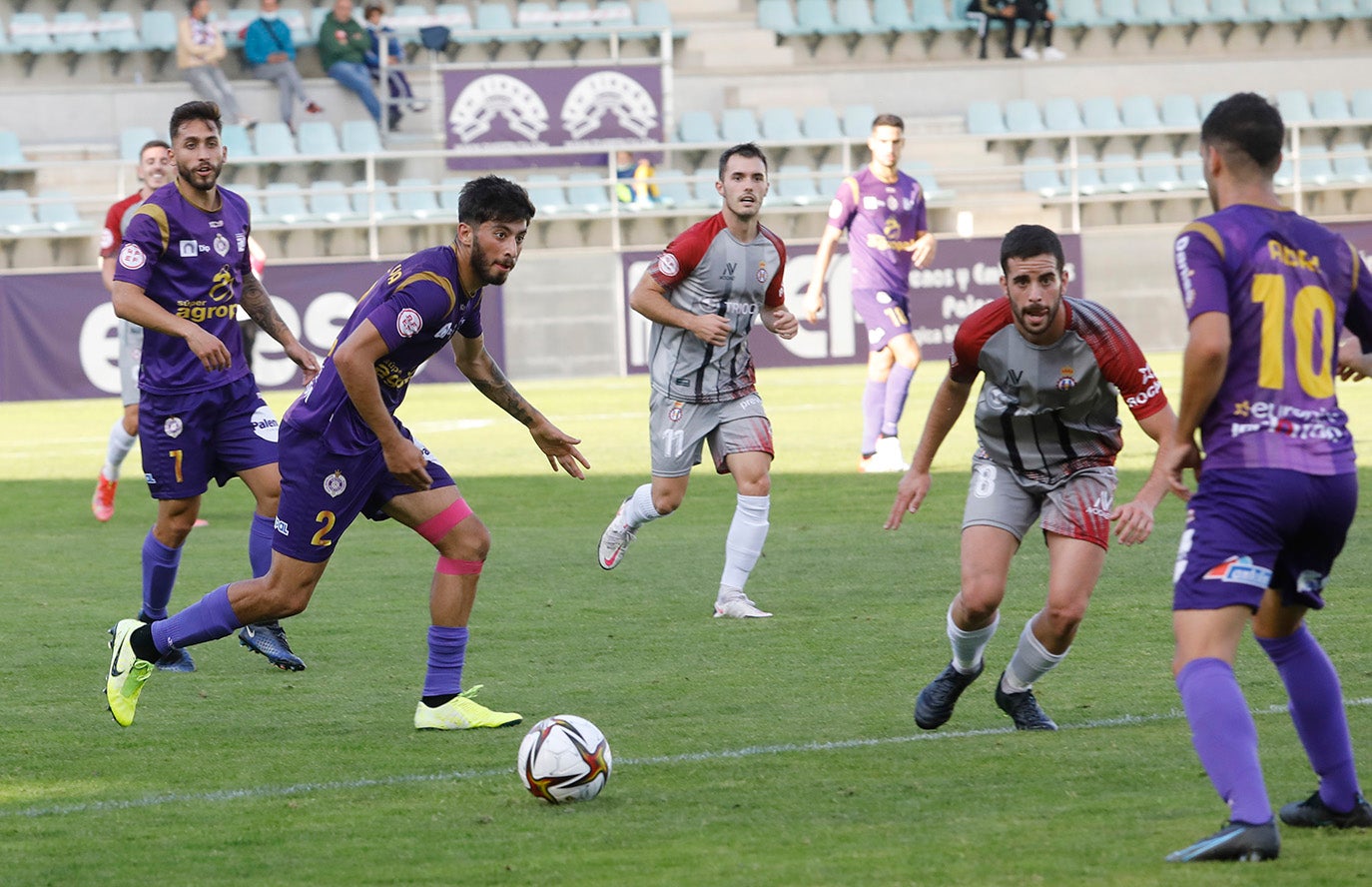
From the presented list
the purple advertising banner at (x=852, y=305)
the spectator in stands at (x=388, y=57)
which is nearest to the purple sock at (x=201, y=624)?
the purple advertising banner at (x=852, y=305)

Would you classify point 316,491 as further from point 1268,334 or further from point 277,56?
point 277,56

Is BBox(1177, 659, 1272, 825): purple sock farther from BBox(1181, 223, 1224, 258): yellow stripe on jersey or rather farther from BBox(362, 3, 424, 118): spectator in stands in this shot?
BBox(362, 3, 424, 118): spectator in stands

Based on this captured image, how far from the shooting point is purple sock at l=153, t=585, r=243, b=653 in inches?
242

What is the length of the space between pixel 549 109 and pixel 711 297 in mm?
18055

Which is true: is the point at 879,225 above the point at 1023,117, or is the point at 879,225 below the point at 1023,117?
below

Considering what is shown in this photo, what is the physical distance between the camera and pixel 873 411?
44.0 ft

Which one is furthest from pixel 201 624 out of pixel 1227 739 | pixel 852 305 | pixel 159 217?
pixel 852 305

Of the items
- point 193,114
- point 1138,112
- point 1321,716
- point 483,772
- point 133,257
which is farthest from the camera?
point 1138,112

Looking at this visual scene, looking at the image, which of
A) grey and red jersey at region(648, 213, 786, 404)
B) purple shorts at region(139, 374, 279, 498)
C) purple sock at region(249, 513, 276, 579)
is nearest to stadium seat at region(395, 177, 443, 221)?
grey and red jersey at region(648, 213, 786, 404)

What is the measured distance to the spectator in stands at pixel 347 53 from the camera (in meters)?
26.7

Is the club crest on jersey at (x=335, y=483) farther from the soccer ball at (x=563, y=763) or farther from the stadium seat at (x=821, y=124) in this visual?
the stadium seat at (x=821, y=124)

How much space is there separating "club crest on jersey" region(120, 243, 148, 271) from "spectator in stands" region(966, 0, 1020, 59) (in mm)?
24205

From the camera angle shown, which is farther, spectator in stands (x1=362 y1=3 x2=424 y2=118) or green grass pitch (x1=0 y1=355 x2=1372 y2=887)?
spectator in stands (x1=362 y1=3 x2=424 y2=118)

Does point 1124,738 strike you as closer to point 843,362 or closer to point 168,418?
point 168,418
